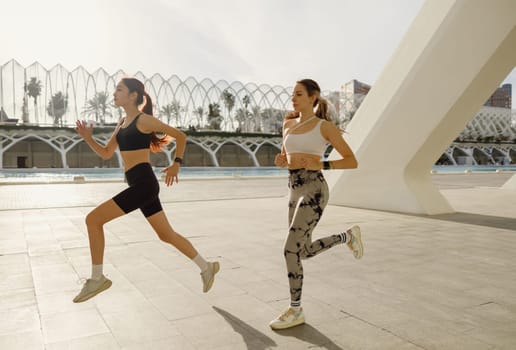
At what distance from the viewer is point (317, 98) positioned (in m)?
3.11

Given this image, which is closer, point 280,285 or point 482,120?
point 280,285

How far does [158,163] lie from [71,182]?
1587 inches

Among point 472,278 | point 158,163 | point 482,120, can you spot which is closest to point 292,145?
point 472,278

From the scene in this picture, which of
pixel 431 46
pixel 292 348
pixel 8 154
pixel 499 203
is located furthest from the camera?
pixel 8 154

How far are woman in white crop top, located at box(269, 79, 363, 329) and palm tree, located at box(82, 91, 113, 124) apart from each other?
73829 millimetres

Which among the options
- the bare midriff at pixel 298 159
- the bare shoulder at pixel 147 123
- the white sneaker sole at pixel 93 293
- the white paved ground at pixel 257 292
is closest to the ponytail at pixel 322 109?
the bare midriff at pixel 298 159

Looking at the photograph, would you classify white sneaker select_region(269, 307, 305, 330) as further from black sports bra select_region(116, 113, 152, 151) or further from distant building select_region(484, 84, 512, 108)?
distant building select_region(484, 84, 512, 108)

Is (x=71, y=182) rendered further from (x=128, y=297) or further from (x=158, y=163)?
(x=158, y=163)

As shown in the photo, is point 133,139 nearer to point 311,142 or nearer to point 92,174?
point 311,142

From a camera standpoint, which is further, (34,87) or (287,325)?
(34,87)

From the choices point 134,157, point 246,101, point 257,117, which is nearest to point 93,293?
point 134,157

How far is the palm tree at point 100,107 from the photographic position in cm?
7212

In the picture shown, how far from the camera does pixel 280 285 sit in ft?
12.8

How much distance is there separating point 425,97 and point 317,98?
20.4 ft
